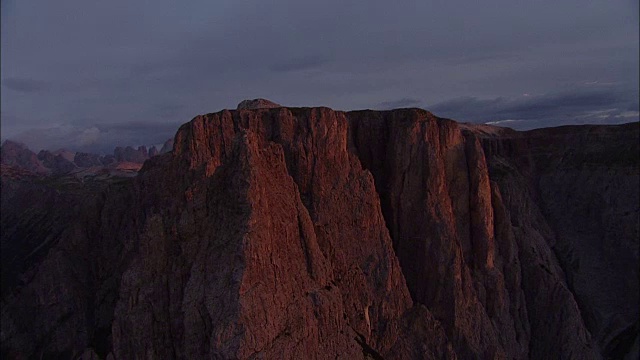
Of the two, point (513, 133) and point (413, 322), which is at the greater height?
point (513, 133)

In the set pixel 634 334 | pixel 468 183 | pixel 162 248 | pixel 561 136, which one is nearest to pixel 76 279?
pixel 162 248

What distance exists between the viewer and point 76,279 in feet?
237

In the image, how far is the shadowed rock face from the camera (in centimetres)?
3988

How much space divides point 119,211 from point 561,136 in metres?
91.5

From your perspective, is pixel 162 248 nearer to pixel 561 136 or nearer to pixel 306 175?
pixel 306 175

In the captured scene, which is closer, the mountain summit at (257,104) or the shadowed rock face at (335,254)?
the shadowed rock face at (335,254)

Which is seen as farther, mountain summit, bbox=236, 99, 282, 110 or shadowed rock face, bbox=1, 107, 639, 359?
mountain summit, bbox=236, 99, 282, 110

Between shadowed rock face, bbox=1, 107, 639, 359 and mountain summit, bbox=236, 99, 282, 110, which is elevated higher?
mountain summit, bbox=236, 99, 282, 110

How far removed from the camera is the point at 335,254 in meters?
48.9

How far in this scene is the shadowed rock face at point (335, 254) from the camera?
39875 millimetres

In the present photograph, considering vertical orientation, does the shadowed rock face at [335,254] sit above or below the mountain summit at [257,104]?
below

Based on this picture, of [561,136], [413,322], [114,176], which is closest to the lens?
[413,322]

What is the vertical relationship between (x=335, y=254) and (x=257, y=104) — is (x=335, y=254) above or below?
below

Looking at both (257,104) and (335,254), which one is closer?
(335,254)
